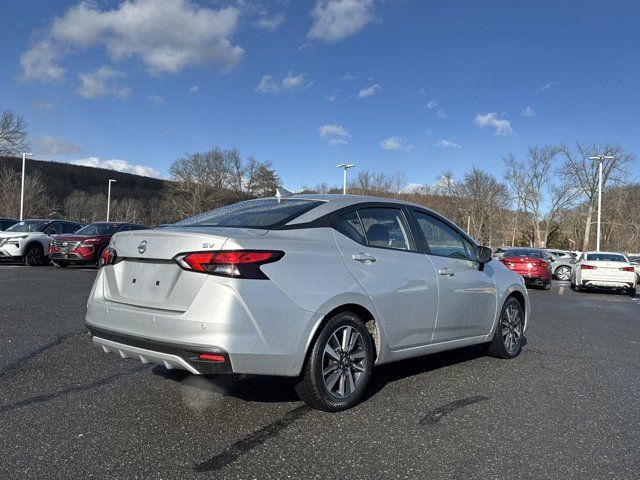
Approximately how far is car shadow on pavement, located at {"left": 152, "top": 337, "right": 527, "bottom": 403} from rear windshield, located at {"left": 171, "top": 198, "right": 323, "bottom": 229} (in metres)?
1.11

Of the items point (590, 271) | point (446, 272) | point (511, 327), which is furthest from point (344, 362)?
point (590, 271)

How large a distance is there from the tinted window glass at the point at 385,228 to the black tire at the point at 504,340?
171 centimetres

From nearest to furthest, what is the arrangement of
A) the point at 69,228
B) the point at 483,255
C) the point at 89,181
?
the point at 483,255 → the point at 69,228 → the point at 89,181

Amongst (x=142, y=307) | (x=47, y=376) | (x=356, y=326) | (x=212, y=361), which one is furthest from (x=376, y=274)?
(x=47, y=376)

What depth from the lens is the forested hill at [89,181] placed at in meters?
110

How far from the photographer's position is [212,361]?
3.38m

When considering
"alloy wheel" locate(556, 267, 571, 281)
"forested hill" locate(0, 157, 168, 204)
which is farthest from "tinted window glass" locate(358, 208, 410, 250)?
"forested hill" locate(0, 157, 168, 204)

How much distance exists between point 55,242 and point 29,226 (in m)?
2.72

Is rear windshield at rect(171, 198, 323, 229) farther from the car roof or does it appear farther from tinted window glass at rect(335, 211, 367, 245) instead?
tinted window glass at rect(335, 211, 367, 245)

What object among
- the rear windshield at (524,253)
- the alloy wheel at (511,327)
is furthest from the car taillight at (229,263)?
the rear windshield at (524,253)

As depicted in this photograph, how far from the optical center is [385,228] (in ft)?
15.2

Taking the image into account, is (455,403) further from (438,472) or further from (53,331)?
(53,331)

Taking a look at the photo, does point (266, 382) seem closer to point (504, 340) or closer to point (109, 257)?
point (109, 257)

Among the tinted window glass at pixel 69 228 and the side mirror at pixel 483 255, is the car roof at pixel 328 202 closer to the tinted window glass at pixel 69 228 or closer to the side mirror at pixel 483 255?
the side mirror at pixel 483 255
